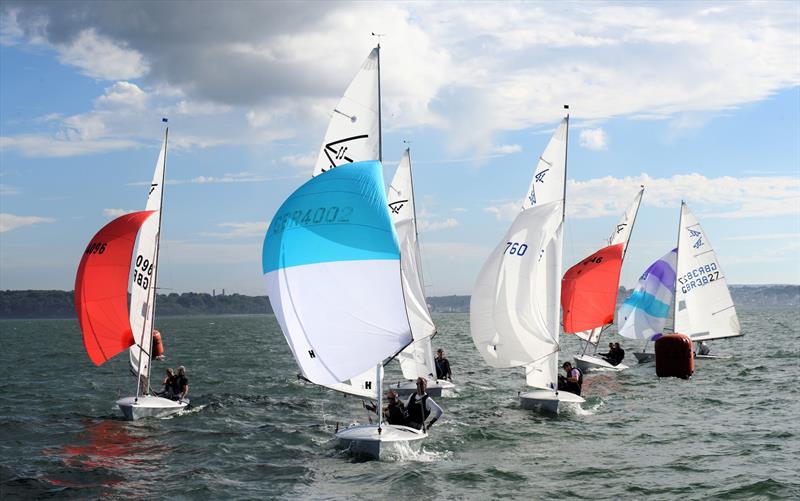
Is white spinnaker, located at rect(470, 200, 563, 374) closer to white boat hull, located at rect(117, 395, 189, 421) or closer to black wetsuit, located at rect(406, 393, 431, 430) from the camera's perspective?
black wetsuit, located at rect(406, 393, 431, 430)

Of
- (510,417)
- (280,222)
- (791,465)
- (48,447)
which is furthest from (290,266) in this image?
(791,465)

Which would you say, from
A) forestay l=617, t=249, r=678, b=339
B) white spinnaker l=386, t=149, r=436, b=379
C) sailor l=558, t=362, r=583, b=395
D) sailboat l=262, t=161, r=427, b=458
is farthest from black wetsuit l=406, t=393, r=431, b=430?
forestay l=617, t=249, r=678, b=339

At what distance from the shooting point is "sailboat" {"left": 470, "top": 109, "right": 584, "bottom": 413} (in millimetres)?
22891

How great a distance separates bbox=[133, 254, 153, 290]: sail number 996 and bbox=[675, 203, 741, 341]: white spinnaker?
25.4 m

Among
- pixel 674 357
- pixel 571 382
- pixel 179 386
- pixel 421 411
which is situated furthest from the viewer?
pixel 674 357

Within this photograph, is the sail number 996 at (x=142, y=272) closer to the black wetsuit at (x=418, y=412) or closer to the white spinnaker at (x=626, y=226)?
the black wetsuit at (x=418, y=412)

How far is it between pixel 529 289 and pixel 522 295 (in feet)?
0.91

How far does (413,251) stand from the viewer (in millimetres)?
25938

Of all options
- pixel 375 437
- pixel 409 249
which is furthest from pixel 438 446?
pixel 409 249

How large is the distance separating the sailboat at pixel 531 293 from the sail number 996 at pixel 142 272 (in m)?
9.68

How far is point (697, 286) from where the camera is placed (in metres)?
A: 38.6

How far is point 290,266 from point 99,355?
941 cm

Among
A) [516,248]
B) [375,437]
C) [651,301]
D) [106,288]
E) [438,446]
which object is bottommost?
[438,446]

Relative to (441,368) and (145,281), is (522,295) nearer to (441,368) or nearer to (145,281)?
(441,368)
